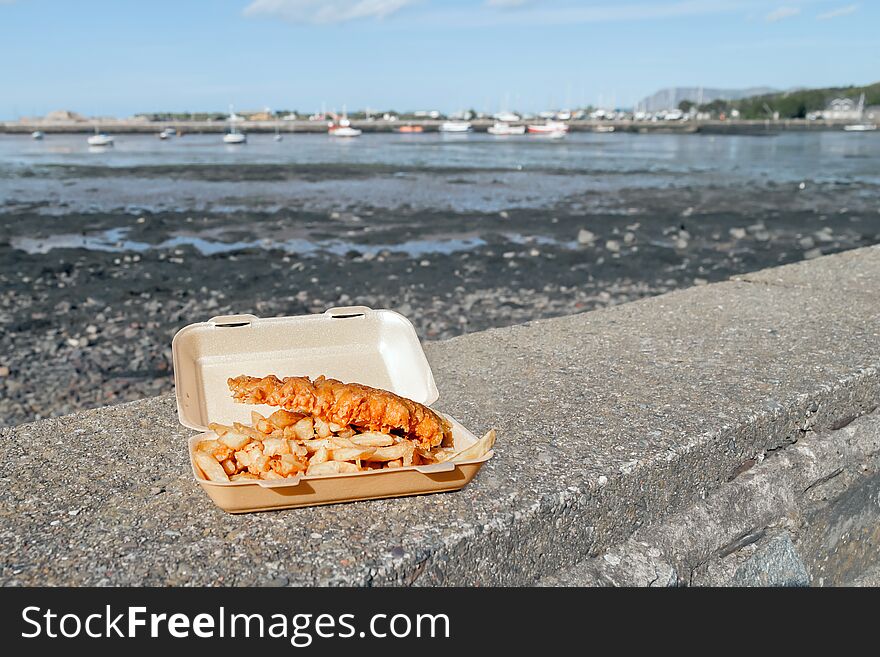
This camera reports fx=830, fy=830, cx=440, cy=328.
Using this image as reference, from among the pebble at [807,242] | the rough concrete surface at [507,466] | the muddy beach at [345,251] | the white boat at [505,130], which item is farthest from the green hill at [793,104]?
the rough concrete surface at [507,466]

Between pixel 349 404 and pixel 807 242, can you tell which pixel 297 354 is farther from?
pixel 807 242

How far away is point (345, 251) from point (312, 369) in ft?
40.1

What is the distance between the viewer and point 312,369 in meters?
3.02

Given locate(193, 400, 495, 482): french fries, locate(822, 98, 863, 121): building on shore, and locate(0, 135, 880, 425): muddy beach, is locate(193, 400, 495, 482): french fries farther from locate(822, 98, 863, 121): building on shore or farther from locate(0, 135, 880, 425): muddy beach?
locate(822, 98, 863, 121): building on shore

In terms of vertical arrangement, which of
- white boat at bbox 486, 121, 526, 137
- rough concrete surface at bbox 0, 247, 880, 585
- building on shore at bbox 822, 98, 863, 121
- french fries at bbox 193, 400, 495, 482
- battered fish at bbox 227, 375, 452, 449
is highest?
building on shore at bbox 822, 98, 863, 121

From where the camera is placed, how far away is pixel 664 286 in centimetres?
1200

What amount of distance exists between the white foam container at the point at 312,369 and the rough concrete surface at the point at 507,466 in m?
0.09

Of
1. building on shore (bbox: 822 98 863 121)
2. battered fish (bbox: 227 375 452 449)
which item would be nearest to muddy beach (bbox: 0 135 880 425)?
battered fish (bbox: 227 375 452 449)

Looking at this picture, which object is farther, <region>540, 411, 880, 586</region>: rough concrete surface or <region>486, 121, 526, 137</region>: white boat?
<region>486, 121, 526, 137</region>: white boat

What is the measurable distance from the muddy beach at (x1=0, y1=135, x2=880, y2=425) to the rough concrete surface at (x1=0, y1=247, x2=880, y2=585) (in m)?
4.60

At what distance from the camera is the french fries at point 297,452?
2.36m

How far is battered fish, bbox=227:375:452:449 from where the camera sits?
8.20ft

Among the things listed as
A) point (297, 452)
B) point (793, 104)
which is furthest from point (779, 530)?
point (793, 104)
